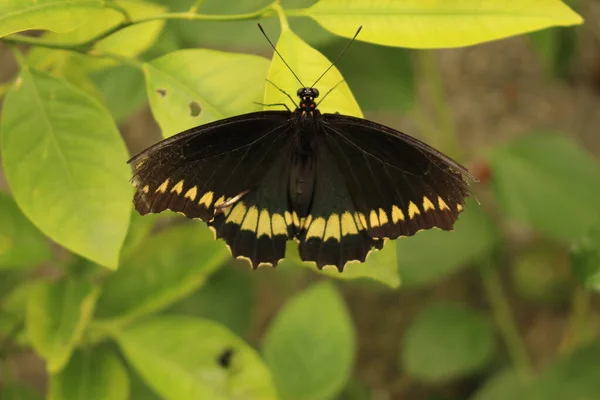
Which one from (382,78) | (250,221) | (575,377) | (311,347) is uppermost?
(382,78)

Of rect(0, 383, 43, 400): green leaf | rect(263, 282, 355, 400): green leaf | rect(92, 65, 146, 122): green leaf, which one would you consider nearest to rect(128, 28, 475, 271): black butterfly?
rect(263, 282, 355, 400): green leaf

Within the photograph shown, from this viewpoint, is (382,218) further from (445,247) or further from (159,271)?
(445,247)

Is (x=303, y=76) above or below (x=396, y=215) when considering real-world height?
above

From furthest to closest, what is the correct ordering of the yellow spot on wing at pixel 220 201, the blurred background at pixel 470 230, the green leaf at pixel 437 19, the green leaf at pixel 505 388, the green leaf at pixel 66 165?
the green leaf at pixel 505 388, the blurred background at pixel 470 230, the yellow spot on wing at pixel 220 201, the green leaf at pixel 66 165, the green leaf at pixel 437 19

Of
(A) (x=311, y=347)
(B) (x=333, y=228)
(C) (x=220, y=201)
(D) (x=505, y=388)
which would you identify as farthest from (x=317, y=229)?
(D) (x=505, y=388)

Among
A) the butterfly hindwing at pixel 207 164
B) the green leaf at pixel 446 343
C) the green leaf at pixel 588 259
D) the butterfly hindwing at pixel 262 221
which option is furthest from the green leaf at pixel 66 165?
the green leaf at pixel 446 343

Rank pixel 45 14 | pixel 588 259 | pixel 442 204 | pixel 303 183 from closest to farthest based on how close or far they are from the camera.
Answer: pixel 45 14 → pixel 442 204 → pixel 303 183 → pixel 588 259

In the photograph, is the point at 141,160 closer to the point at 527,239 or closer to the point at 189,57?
the point at 189,57

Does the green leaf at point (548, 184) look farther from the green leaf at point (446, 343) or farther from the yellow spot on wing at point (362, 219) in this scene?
the yellow spot on wing at point (362, 219)
